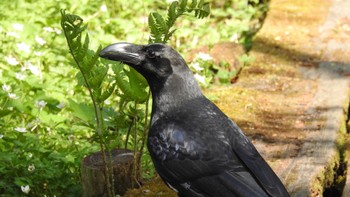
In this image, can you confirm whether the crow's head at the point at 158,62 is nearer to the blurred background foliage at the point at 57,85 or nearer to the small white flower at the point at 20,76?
the blurred background foliage at the point at 57,85

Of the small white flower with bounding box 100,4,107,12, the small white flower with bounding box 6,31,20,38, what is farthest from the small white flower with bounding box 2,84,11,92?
the small white flower with bounding box 100,4,107,12

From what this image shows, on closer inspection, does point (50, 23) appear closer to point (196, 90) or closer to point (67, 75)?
point (67, 75)

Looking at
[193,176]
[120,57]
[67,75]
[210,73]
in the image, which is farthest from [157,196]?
[67,75]

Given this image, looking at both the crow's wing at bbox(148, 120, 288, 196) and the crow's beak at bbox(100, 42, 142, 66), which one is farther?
the crow's beak at bbox(100, 42, 142, 66)

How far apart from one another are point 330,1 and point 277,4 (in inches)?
26.1

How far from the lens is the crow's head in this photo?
464 centimetres

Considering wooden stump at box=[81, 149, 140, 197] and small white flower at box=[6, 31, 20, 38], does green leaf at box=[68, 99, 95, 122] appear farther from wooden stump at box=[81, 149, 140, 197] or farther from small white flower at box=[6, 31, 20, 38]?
small white flower at box=[6, 31, 20, 38]

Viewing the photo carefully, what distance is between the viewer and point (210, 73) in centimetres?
732

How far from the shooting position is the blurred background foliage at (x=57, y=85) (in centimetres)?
543

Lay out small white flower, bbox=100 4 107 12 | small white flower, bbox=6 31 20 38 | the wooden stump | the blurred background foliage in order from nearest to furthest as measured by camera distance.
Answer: the wooden stump < the blurred background foliage < small white flower, bbox=6 31 20 38 < small white flower, bbox=100 4 107 12

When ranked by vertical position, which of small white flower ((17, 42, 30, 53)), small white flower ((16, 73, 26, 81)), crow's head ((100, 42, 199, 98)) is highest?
crow's head ((100, 42, 199, 98))

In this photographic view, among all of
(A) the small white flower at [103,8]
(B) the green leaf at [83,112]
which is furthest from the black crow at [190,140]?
(A) the small white flower at [103,8]

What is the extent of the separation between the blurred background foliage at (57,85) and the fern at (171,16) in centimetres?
46

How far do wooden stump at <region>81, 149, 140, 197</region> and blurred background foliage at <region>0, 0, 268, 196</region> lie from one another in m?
0.11
